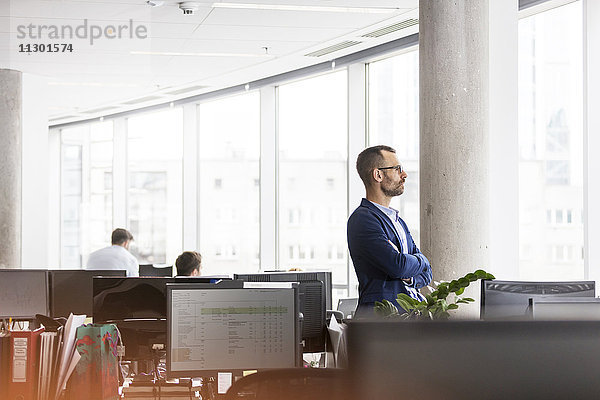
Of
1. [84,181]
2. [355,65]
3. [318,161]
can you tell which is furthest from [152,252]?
[355,65]

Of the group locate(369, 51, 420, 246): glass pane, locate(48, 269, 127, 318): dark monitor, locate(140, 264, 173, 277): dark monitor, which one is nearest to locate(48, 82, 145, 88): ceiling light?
locate(369, 51, 420, 246): glass pane

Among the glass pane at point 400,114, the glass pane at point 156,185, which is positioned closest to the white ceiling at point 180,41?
the glass pane at point 400,114

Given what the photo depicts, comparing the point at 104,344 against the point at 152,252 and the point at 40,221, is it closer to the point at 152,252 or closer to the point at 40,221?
the point at 40,221

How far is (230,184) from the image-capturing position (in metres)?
12.0

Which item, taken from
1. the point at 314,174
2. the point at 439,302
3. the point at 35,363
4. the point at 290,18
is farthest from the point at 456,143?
the point at 314,174

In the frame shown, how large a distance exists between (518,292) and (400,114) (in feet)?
17.9

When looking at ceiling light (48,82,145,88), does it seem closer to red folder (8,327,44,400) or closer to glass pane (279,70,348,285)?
glass pane (279,70,348,285)

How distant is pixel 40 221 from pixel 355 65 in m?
4.52

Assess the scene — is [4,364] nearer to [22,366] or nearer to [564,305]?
[22,366]

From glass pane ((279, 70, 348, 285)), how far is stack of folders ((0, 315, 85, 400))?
6.80 metres

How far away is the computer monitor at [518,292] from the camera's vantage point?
3367mm

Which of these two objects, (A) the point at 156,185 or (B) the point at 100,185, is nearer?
(A) the point at 156,185

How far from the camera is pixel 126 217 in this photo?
46.6 feet

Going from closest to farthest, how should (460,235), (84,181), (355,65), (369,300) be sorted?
1. (369,300)
2. (460,235)
3. (355,65)
4. (84,181)
